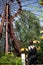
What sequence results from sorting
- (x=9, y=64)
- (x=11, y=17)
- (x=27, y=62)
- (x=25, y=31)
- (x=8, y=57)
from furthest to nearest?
(x=25, y=31) < (x=11, y=17) < (x=27, y=62) < (x=8, y=57) < (x=9, y=64)

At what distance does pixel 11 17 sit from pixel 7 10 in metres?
0.35

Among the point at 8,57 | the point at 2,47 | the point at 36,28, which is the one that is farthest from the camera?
the point at 36,28

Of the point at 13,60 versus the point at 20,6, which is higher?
the point at 20,6

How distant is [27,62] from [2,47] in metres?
2.06

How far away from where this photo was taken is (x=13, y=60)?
193 inches

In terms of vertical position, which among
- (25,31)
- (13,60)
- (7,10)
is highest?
(7,10)

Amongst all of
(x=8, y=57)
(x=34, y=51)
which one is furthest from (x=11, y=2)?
(x=8, y=57)

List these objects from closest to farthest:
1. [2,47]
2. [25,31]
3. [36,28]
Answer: [2,47], [25,31], [36,28]

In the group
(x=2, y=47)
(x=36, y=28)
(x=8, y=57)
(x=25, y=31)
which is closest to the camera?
(x=8, y=57)

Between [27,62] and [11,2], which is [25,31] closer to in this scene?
[11,2]

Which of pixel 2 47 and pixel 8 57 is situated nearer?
pixel 8 57

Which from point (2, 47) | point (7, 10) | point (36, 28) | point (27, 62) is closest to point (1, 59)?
point (27, 62)

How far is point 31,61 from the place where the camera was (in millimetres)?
6520

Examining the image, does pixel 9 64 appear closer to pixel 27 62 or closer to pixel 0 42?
pixel 27 62
